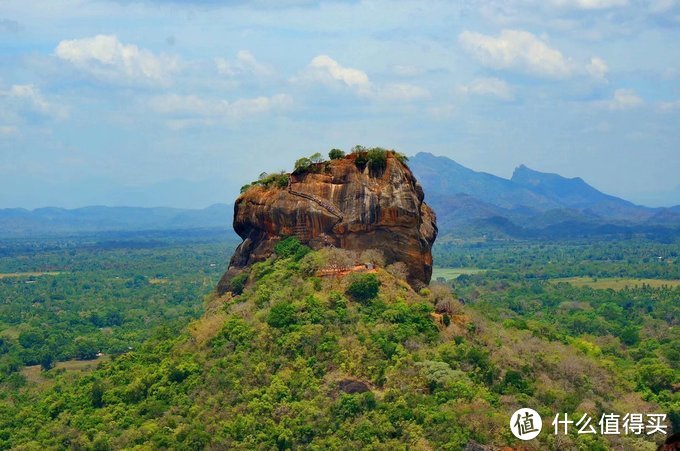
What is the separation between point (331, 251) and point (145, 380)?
9101 mm

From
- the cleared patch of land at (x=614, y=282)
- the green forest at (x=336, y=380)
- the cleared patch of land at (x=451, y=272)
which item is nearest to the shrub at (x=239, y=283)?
the green forest at (x=336, y=380)

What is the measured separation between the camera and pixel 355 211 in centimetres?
4369

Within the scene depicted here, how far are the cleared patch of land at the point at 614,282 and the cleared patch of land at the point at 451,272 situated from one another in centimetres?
1524

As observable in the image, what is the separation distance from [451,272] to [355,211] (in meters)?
108

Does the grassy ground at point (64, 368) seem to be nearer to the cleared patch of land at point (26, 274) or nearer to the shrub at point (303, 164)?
the shrub at point (303, 164)

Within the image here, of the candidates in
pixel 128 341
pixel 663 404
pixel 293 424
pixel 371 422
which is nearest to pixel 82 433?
pixel 293 424

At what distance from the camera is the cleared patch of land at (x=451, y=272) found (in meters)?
141

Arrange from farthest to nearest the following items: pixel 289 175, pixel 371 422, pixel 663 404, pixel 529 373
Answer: pixel 289 175, pixel 663 404, pixel 529 373, pixel 371 422

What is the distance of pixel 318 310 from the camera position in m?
39.3

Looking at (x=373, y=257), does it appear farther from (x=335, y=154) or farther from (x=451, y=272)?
(x=451, y=272)

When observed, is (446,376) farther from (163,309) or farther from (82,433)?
(163,309)

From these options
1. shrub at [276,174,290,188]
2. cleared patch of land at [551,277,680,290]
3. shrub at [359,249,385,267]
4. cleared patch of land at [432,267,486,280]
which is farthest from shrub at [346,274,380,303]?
cleared patch of land at [432,267,486,280]

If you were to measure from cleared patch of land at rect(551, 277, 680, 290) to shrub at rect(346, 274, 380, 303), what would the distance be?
3176 inches

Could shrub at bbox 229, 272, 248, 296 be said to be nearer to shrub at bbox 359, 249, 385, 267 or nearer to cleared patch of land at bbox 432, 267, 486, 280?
shrub at bbox 359, 249, 385, 267
